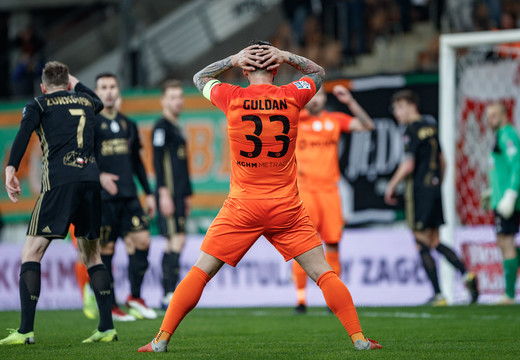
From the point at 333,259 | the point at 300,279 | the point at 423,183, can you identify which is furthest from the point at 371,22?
the point at 300,279

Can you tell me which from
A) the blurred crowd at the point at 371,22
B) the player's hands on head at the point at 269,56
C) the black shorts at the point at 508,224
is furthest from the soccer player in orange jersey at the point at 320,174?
A: the blurred crowd at the point at 371,22

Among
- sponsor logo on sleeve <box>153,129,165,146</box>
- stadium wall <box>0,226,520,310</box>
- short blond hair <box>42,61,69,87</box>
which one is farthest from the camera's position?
stadium wall <box>0,226,520,310</box>

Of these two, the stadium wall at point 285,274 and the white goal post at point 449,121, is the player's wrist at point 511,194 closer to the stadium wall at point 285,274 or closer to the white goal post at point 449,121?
the white goal post at point 449,121

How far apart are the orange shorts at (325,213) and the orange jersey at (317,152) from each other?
0.32ft

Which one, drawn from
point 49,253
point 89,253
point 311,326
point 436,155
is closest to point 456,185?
point 436,155

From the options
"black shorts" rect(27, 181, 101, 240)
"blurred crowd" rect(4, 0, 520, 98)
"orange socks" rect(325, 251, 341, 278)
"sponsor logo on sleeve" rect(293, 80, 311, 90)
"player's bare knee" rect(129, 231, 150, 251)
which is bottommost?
"orange socks" rect(325, 251, 341, 278)

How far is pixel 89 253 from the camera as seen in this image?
673 centimetres

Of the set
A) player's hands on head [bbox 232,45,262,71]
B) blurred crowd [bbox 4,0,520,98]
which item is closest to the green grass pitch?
player's hands on head [bbox 232,45,262,71]

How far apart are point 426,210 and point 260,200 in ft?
17.9

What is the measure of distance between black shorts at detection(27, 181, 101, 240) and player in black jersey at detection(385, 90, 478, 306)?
5177mm

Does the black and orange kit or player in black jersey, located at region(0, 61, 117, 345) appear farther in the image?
player in black jersey, located at region(0, 61, 117, 345)

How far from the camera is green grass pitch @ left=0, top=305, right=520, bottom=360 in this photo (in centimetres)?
581

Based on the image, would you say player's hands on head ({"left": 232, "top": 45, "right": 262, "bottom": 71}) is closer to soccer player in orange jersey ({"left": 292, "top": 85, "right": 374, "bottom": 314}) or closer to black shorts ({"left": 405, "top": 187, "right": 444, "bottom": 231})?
soccer player in orange jersey ({"left": 292, "top": 85, "right": 374, "bottom": 314})

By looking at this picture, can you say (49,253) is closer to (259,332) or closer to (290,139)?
(259,332)
